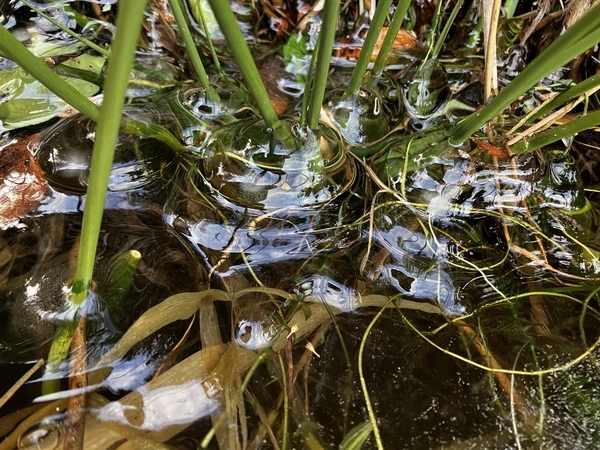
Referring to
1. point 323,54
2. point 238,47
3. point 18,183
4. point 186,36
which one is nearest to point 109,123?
point 238,47

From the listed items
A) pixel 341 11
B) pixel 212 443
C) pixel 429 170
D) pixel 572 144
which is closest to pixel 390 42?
pixel 429 170

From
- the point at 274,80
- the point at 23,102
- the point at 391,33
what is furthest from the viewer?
the point at 274,80

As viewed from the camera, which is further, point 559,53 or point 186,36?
point 186,36

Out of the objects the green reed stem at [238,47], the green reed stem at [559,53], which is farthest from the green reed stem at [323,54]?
the green reed stem at [559,53]

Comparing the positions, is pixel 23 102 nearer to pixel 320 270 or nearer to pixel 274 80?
pixel 274 80

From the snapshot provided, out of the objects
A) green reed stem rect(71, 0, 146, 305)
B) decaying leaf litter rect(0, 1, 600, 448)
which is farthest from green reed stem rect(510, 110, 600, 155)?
green reed stem rect(71, 0, 146, 305)

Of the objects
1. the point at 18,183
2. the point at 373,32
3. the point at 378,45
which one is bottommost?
the point at 18,183

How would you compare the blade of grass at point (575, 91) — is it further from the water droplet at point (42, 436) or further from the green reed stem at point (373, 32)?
the water droplet at point (42, 436)

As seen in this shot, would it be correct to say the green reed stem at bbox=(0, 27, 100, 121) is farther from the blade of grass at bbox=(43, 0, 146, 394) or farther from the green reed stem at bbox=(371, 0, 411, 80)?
the green reed stem at bbox=(371, 0, 411, 80)
